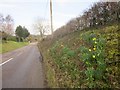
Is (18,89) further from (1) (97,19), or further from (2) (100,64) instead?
(1) (97,19)

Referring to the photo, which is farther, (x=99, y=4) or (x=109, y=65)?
(x=99, y=4)

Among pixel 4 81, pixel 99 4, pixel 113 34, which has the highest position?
pixel 99 4

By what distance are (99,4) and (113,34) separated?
13.7ft

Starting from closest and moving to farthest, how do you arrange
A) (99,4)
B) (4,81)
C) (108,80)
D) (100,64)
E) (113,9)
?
1. (108,80)
2. (100,64)
3. (4,81)
4. (113,9)
5. (99,4)

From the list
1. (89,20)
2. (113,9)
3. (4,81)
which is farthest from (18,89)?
(89,20)

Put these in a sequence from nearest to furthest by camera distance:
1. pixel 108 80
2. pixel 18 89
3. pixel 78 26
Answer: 1. pixel 108 80
2. pixel 18 89
3. pixel 78 26

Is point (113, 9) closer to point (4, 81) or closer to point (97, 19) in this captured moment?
point (97, 19)

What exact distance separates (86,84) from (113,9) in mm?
5950

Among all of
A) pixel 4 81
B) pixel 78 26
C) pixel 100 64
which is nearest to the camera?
A: pixel 100 64

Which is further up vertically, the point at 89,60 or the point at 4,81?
the point at 89,60

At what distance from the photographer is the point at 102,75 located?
6430 millimetres

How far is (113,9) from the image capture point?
11008 millimetres

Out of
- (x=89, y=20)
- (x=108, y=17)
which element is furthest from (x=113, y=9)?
(x=89, y=20)

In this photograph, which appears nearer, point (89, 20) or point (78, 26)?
point (89, 20)
